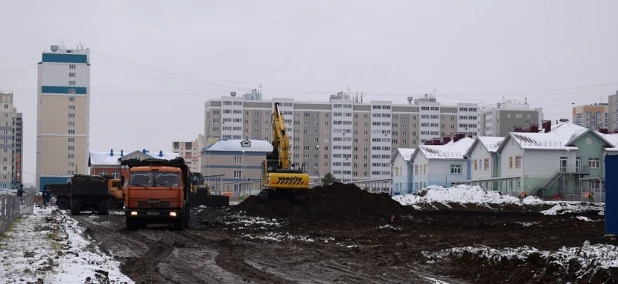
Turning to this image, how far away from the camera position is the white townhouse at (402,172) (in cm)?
9956

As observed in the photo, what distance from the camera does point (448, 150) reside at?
305 feet

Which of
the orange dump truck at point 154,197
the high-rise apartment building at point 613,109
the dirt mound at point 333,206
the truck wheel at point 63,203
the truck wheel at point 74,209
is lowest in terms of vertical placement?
the truck wheel at point 63,203

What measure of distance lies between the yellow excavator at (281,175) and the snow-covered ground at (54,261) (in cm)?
1960

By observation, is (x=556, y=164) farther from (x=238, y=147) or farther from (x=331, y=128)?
(x=331, y=128)

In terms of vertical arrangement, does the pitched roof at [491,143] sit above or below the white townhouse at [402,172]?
above

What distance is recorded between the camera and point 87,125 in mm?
158000

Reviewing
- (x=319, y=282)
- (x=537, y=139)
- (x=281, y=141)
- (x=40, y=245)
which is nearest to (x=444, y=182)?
(x=537, y=139)

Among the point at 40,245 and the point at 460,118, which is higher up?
the point at 460,118

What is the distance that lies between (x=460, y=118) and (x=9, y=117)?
10654cm

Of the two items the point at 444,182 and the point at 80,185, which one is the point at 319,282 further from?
the point at 444,182

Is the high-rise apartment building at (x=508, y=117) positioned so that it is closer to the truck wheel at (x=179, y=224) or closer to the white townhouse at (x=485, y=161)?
the white townhouse at (x=485, y=161)

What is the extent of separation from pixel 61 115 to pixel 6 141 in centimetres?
4848

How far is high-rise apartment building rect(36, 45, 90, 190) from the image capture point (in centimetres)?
15425

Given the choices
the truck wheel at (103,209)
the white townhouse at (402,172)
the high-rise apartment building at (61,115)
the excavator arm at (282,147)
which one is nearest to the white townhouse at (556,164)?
the white townhouse at (402,172)
